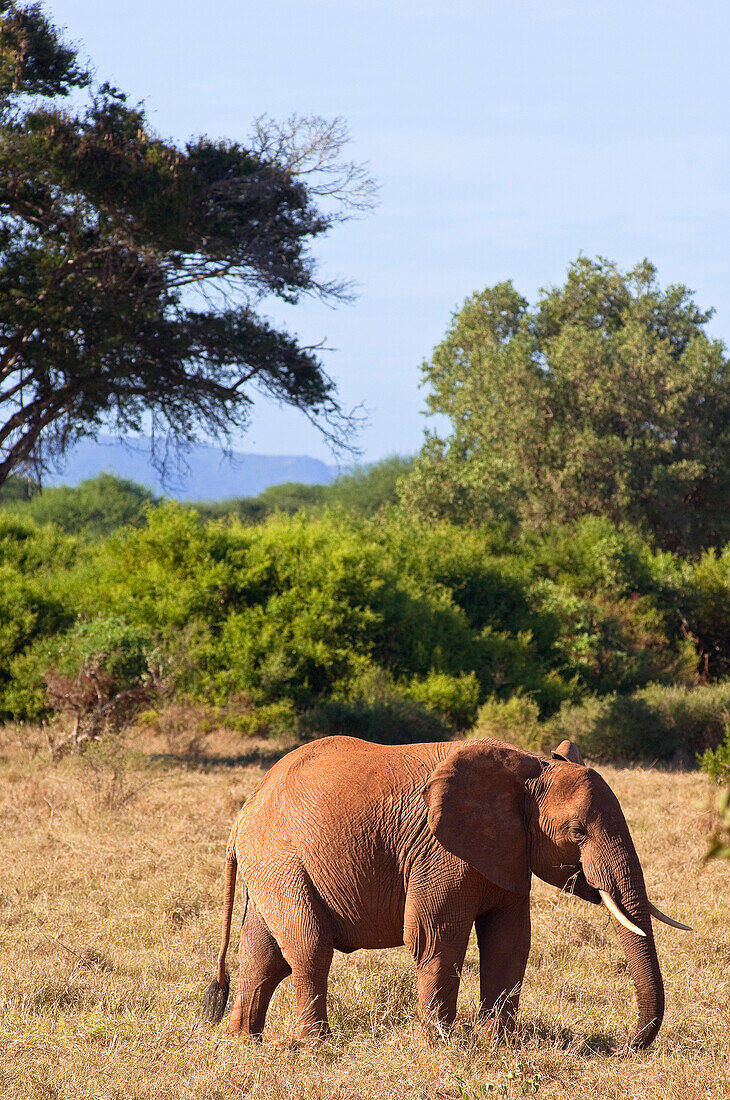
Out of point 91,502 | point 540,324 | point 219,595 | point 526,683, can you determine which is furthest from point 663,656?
point 91,502

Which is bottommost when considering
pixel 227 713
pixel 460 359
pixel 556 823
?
pixel 227 713

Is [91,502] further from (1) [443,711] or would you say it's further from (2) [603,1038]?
(2) [603,1038]

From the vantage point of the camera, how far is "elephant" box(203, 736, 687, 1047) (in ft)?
13.5

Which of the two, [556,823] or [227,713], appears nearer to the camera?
[556,823]

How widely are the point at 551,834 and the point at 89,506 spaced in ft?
132

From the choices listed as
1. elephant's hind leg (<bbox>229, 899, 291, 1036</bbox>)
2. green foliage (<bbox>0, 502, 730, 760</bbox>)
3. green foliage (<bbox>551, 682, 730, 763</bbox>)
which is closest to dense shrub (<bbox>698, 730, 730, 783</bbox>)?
green foliage (<bbox>0, 502, 730, 760</bbox>)

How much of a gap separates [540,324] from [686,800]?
80.7 ft

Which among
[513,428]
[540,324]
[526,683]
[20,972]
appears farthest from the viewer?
[540,324]

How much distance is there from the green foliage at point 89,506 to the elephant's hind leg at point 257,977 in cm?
3646

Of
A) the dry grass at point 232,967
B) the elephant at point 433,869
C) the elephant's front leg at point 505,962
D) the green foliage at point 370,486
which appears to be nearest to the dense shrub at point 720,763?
the dry grass at point 232,967

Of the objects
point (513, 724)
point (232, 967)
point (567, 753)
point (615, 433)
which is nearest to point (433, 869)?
point (567, 753)

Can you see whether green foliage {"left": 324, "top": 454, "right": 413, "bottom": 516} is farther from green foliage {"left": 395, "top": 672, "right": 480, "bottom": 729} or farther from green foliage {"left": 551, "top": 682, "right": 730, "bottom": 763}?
green foliage {"left": 551, "top": 682, "right": 730, "bottom": 763}

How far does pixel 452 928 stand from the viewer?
13.7 ft

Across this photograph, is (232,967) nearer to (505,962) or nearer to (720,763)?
(505,962)
